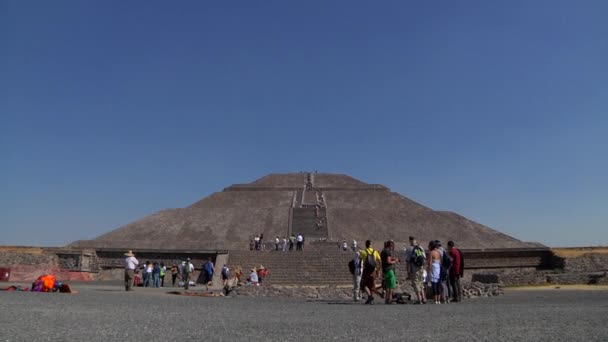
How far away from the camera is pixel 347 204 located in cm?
4197

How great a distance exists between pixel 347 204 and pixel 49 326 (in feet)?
120

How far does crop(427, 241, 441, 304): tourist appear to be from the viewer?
1111cm

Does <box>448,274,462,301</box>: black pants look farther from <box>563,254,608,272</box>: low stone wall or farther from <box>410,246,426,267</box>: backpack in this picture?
<box>563,254,608,272</box>: low stone wall

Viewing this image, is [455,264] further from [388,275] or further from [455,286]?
[388,275]

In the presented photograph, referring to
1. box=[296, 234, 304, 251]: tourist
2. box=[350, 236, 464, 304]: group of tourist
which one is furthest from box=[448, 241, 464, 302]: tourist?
box=[296, 234, 304, 251]: tourist

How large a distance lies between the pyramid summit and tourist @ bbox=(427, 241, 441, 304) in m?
19.8

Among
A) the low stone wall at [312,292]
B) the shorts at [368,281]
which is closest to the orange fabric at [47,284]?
the low stone wall at [312,292]

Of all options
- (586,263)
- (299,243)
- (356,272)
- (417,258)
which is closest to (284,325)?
(417,258)

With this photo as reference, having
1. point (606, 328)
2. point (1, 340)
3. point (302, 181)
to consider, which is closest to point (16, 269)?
point (1, 340)

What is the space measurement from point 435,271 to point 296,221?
25611 millimetres

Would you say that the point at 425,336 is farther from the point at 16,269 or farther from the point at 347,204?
the point at 347,204

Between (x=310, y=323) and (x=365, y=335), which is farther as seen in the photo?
(x=310, y=323)

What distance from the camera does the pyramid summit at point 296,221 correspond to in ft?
107

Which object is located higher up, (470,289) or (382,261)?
(382,261)
